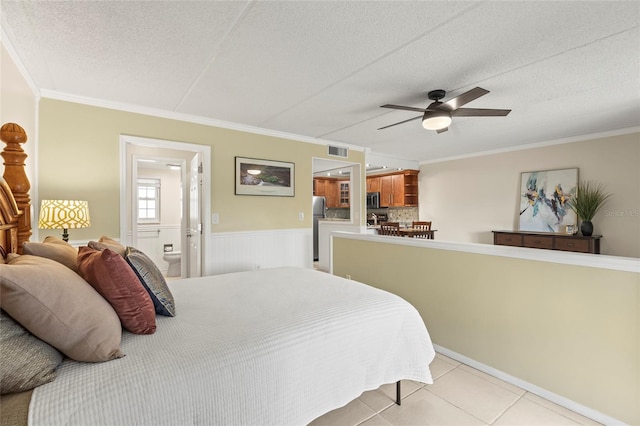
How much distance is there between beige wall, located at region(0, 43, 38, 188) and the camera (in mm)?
1917

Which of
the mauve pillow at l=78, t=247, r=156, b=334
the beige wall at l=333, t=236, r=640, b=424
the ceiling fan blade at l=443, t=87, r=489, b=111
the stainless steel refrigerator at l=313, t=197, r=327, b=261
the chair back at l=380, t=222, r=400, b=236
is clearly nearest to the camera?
the mauve pillow at l=78, t=247, r=156, b=334

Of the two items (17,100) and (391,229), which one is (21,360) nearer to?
(17,100)

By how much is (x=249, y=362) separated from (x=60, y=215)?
2.28 meters

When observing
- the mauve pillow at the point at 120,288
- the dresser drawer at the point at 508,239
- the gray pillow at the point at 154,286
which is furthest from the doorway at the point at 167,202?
the dresser drawer at the point at 508,239

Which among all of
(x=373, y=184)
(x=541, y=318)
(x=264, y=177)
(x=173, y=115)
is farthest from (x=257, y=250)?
(x=373, y=184)

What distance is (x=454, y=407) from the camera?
72.1 inches

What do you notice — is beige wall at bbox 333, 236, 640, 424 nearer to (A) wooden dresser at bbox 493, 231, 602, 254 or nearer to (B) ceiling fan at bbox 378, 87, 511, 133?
(B) ceiling fan at bbox 378, 87, 511, 133

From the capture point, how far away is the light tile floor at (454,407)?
67.4 inches

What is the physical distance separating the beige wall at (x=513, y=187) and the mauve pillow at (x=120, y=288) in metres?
6.05

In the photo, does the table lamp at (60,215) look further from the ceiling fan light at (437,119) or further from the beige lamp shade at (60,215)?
the ceiling fan light at (437,119)

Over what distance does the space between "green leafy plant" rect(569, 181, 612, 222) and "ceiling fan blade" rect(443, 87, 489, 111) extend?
3472 millimetres

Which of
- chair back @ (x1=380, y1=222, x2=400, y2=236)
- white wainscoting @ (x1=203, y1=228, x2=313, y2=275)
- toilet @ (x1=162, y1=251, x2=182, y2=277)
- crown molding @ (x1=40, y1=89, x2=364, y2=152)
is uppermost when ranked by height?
crown molding @ (x1=40, y1=89, x2=364, y2=152)

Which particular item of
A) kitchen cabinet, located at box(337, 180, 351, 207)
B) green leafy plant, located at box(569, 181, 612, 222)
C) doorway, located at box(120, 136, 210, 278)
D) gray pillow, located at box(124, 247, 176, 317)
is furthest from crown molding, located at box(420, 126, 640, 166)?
gray pillow, located at box(124, 247, 176, 317)

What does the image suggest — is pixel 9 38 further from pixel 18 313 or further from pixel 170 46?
pixel 18 313
